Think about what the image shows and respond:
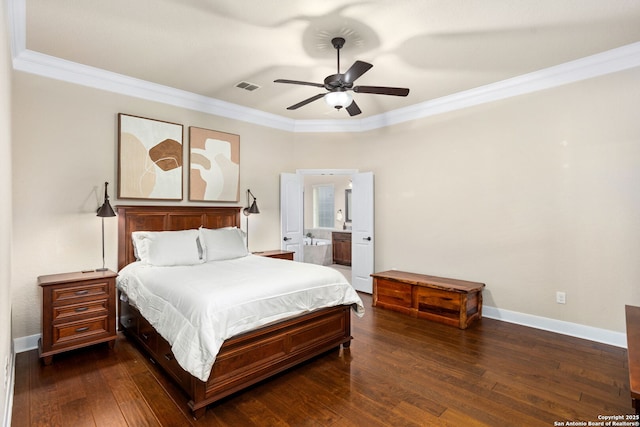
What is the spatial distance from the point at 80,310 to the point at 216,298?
1.74 meters

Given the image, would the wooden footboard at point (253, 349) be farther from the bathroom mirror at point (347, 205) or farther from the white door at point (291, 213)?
the bathroom mirror at point (347, 205)

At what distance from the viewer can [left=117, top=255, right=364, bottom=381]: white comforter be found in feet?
7.47

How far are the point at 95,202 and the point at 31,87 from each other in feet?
4.14

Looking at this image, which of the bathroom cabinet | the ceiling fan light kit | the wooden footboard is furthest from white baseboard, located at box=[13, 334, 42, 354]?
the bathroom cabinet

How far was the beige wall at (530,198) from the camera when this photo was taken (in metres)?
3.43

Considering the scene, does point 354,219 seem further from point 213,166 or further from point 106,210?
point 106,210

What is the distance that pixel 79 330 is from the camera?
315cm

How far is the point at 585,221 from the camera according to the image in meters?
3.61

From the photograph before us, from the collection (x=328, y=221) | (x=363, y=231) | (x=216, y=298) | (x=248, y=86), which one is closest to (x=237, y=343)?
(x=216, y=298)

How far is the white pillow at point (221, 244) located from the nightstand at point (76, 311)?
971 millimetres

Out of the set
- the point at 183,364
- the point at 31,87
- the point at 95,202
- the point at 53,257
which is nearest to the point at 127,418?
the point at 183,364

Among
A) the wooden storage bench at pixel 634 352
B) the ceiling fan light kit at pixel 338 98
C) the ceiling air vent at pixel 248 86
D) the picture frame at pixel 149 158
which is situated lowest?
the wooden storage bench at pixel 634 352

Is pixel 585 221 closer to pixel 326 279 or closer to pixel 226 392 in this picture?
pixel 326 279

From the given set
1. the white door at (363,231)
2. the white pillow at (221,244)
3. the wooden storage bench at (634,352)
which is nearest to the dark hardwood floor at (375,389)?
the wooden storage bench at (634,352)
